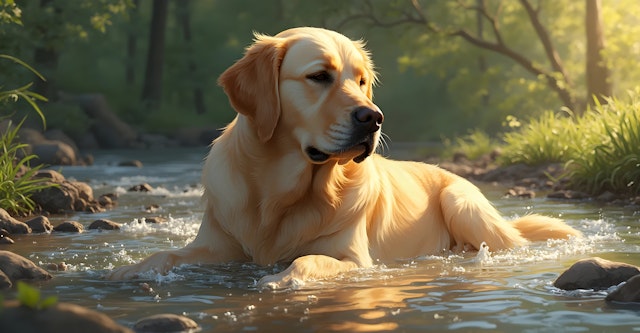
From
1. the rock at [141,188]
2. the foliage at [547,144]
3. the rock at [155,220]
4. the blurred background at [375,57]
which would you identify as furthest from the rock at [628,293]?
the foliage at [547,144]

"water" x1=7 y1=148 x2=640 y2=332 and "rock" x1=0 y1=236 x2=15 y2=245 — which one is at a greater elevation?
"rock" x1=0 y1=236 x2=15 y2=245

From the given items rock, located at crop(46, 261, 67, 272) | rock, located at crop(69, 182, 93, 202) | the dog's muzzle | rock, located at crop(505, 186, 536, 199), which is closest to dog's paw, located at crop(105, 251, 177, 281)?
rock, located at crop(46, 261, 67, 272)

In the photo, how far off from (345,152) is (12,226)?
392cm

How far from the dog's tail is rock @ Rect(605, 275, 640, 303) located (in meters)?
2.77

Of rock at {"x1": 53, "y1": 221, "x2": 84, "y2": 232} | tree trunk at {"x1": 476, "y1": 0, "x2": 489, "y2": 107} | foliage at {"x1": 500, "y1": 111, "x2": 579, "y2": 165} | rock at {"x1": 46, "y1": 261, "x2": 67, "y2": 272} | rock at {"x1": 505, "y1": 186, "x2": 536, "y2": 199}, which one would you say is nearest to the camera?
rock at {"x1": 46, "y1": 261, "x2": 67, "y2": 272}

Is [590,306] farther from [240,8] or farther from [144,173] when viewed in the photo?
[240,8]

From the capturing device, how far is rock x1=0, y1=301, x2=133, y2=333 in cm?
279

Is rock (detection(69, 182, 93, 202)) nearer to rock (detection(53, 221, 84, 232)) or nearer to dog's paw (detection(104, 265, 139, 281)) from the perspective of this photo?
rock (detection(53, 221, 84, 232))

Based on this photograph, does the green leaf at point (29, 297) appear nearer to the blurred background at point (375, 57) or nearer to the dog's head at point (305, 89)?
the dog's head at point (305, 89)

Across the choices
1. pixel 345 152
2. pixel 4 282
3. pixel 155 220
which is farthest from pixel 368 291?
pixel 155 220

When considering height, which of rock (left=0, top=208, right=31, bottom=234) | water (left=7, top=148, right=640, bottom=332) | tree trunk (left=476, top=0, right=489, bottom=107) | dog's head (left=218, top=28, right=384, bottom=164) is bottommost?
water (left=7, top=148, right=640, bottom=332)

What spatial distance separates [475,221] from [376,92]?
3976 cm

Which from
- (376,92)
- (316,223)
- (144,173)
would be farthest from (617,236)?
(376,92)

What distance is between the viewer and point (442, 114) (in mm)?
43719
